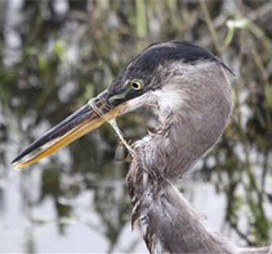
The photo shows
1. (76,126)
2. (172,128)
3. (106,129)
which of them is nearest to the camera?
(172,128)

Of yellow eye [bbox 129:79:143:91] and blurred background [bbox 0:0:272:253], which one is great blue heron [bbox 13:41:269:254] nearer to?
yellow eye [bbox 129:79:143:91]

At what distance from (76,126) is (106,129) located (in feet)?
7.63

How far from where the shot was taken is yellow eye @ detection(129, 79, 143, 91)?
3146mm

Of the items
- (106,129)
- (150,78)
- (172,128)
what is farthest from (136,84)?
(106,129)

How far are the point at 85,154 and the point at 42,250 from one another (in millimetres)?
983

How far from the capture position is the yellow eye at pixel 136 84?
315 centimetres

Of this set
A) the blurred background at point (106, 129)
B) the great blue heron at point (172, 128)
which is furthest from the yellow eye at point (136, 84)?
the blurred background at point (106, 129)

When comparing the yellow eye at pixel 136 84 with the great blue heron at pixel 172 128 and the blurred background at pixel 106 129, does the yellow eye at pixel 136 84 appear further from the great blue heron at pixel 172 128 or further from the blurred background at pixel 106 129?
the blurred background at pixel 106 129

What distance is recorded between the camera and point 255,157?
5418mm

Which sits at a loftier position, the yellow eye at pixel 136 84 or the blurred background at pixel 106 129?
the yellow eye at pixel 136 84

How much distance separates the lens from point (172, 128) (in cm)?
310

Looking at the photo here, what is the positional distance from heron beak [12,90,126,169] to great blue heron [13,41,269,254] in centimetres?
2

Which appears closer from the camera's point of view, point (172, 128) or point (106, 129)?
point (172, 128)

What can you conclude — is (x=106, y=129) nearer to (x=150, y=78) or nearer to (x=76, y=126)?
(x=76, y=126)
